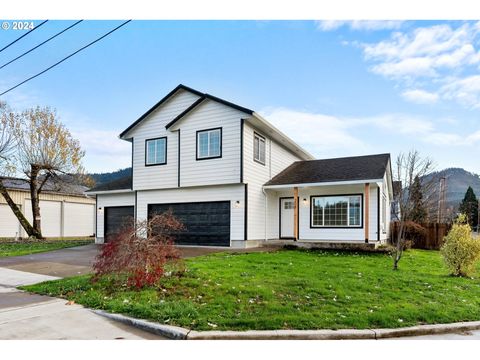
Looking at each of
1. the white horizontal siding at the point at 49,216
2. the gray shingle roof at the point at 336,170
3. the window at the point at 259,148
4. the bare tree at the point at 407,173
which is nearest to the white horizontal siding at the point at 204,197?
the window at the point at 259,148

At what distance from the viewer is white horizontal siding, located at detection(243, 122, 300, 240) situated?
1330 cm

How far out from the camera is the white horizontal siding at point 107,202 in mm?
16312

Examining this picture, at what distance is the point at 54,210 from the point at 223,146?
15.9 m

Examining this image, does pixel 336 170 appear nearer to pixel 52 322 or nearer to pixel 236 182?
pixel 236 182

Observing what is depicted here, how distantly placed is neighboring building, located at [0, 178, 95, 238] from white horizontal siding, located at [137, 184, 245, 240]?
235 inches

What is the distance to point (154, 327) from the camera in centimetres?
446

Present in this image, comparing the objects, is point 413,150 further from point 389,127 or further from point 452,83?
point 452,83

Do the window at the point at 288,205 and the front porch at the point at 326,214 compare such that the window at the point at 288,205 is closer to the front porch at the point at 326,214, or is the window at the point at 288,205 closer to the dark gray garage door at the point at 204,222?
the front porch at the point at 326,214

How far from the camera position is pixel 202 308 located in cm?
501

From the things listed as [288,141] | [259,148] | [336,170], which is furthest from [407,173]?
[288,141]

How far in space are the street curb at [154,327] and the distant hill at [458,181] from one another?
1344 centimetres

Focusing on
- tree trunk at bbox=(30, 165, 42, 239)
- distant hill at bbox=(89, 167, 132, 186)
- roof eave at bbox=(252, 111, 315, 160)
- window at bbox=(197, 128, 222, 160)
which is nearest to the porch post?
roof eave at bbox=(252, 111, 315, 160)
